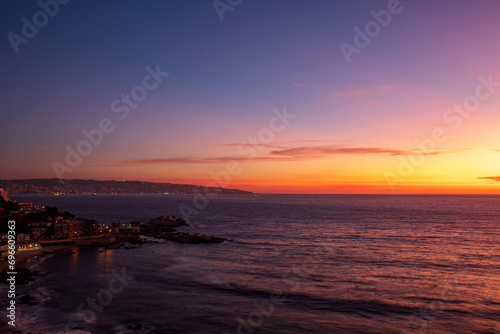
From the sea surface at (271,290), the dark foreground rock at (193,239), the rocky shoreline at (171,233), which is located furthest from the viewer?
the rocky shoreline at (171,233)

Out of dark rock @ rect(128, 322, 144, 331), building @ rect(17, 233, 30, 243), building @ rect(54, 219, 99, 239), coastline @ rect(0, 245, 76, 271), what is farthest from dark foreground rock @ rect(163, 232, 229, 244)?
dark rock @ rect(128, 322, 144, 331)

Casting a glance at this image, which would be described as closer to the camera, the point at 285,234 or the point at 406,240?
the point at 406,240

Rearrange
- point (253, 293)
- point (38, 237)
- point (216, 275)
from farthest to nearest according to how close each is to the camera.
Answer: point (38, 237) → point (216, 275) → point (253, 293)

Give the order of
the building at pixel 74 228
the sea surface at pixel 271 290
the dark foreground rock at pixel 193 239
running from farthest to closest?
the dark foreground rock at pixel 193 239 < the building at pixel 74 228 < the sea surface at pixel 271 290

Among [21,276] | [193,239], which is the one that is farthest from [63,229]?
[21,276]

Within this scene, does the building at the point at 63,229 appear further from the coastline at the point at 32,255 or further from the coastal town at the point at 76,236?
the coastline at the point at 32,255

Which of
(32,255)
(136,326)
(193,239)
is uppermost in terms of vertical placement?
(136,326)

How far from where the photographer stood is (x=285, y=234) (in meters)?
79.4

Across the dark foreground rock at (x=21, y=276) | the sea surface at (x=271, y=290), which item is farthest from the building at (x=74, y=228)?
the dark foreground rock at (x=21, y=276)

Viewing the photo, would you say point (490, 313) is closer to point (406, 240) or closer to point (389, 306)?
point (389, 306)

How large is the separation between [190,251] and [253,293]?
26991 mm

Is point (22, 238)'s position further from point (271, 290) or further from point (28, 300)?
point (271, 290)

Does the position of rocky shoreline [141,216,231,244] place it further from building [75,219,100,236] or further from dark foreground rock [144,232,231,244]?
building [75,219,100,236]

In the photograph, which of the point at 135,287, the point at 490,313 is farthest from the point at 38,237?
the point at 490,313
